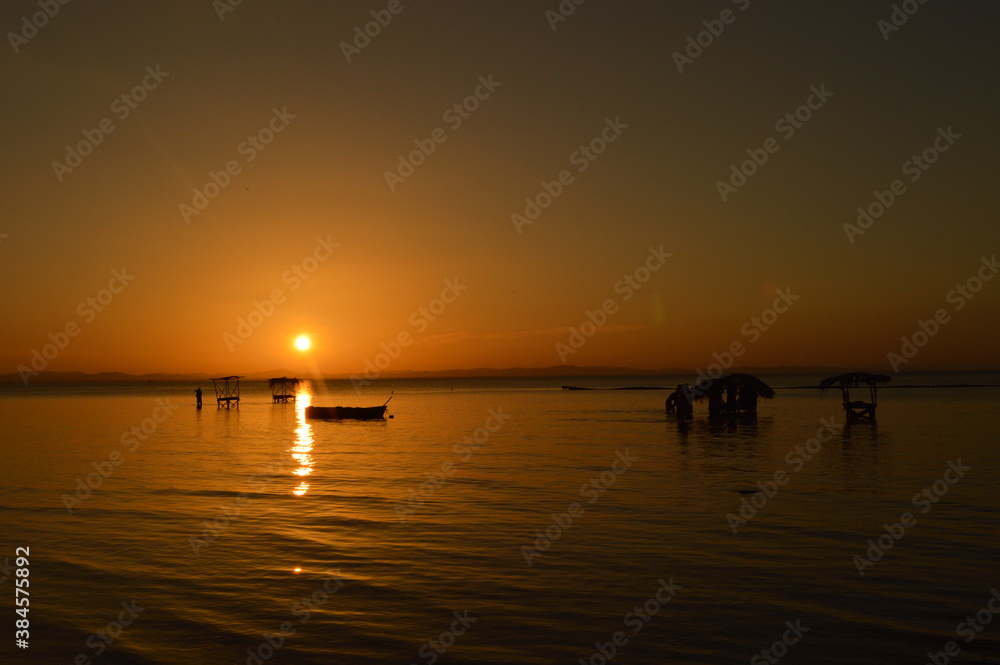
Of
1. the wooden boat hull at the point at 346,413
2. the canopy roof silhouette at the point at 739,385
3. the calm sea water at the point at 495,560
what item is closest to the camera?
the calm sea water at the point at 495,560

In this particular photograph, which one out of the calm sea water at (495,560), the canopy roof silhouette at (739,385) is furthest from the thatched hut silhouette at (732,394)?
the calm sea water at (495,560)

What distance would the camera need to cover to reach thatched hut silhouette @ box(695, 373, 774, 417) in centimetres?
5384

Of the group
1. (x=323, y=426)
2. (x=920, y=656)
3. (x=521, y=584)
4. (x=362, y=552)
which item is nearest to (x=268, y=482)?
(x=362, y=552)

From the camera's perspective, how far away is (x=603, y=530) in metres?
15.8

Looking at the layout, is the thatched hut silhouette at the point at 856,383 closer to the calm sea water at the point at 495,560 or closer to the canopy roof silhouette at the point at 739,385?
the canopy roof silhouette at the point at 739,385

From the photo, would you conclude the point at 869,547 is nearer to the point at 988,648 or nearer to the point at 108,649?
the point at 988,648

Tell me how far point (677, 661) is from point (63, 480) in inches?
860

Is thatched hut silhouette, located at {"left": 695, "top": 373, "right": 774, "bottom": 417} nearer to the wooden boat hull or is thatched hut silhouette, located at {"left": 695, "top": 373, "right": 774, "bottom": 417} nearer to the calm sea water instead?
the calm sea water

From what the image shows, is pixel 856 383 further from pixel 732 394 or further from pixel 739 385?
pixel 732 394

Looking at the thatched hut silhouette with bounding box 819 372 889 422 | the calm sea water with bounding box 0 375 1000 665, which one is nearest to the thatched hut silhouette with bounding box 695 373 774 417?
the thatched hut silhouette with bounding box 819 372 889 422

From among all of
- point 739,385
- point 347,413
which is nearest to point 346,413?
point 347,413

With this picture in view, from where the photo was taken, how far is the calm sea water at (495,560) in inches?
372

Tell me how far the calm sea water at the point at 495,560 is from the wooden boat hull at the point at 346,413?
30.7m

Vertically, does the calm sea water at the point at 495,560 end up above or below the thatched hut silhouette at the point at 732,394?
below
